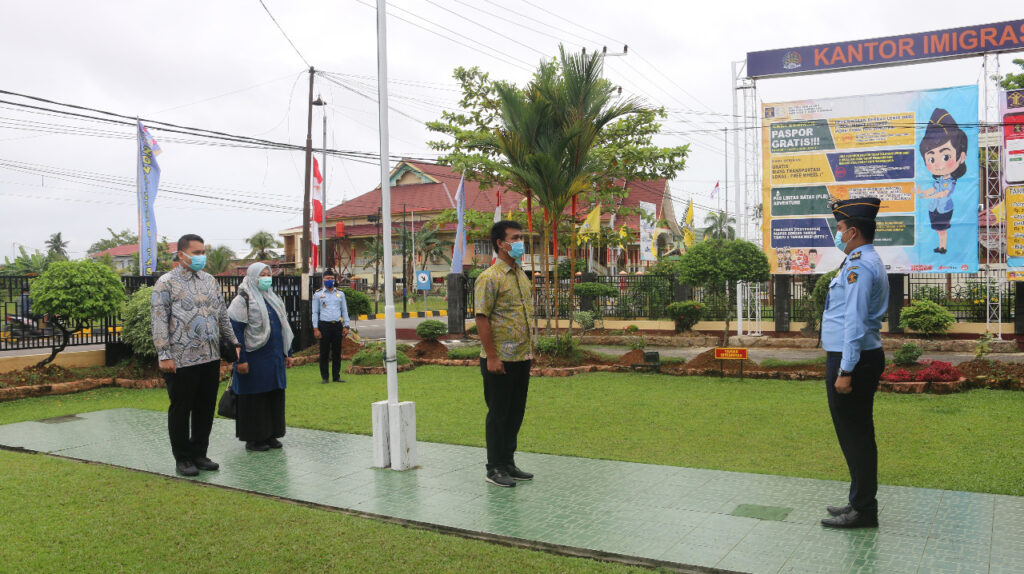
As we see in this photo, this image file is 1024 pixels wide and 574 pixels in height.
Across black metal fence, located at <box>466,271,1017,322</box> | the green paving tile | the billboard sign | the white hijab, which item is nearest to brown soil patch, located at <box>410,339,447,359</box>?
black metal fence, located at <box>466,271,1017,322</box>

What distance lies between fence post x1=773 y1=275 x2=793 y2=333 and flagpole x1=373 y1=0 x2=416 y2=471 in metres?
12.9

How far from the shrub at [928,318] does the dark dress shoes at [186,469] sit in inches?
536

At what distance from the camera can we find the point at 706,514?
4637mm

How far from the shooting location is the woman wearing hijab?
22.0 ft

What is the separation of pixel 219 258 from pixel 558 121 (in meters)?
49.0

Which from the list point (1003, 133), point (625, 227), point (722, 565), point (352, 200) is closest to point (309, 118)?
point (625, 227)

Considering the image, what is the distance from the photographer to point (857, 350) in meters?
4.21

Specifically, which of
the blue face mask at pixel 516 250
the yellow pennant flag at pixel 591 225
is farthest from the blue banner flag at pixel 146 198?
the blue face mask at pixel 516 250

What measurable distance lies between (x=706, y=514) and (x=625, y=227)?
56.7 feet

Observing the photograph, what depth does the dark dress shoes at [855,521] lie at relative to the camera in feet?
14.2

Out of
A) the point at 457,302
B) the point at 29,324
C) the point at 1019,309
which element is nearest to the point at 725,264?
the point at 1019,309

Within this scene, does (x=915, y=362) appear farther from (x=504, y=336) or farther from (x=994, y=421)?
(x=504, y=336)

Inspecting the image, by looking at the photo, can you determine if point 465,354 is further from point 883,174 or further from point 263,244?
point 263,244

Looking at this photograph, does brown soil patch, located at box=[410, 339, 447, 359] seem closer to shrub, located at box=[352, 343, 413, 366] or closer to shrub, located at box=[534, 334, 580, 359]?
shrub, located at box=[352, 343, 413, 366]
